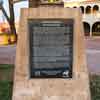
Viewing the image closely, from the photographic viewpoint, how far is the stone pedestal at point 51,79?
23.9ft

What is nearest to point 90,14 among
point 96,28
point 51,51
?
point 96,28

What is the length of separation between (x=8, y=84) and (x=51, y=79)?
2.84 metres

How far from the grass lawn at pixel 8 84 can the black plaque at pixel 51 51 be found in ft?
5.49

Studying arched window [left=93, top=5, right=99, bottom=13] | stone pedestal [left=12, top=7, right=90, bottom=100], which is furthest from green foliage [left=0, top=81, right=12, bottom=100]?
arched window [left=93, top=5, right=99, bottom=13]

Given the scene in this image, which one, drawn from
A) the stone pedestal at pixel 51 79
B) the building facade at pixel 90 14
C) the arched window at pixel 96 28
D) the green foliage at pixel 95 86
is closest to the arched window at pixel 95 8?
the building facade at pixel 90 14

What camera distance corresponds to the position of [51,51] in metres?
7.47

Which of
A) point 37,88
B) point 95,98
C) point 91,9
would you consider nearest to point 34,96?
point 37,88

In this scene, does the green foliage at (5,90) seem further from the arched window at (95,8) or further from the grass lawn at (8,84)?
the arched window at (95,8)

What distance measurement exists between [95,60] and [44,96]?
8814 mm

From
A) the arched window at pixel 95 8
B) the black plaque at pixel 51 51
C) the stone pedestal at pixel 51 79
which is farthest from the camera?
the arched window at pixel 95 8

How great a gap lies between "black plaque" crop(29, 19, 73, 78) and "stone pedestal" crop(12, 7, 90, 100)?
88 millimetres

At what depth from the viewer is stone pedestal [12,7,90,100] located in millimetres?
7277

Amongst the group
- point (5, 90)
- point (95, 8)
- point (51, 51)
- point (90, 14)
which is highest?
point (95, 8)

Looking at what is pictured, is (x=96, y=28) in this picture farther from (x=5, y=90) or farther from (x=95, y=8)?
(x=5, y=90)
